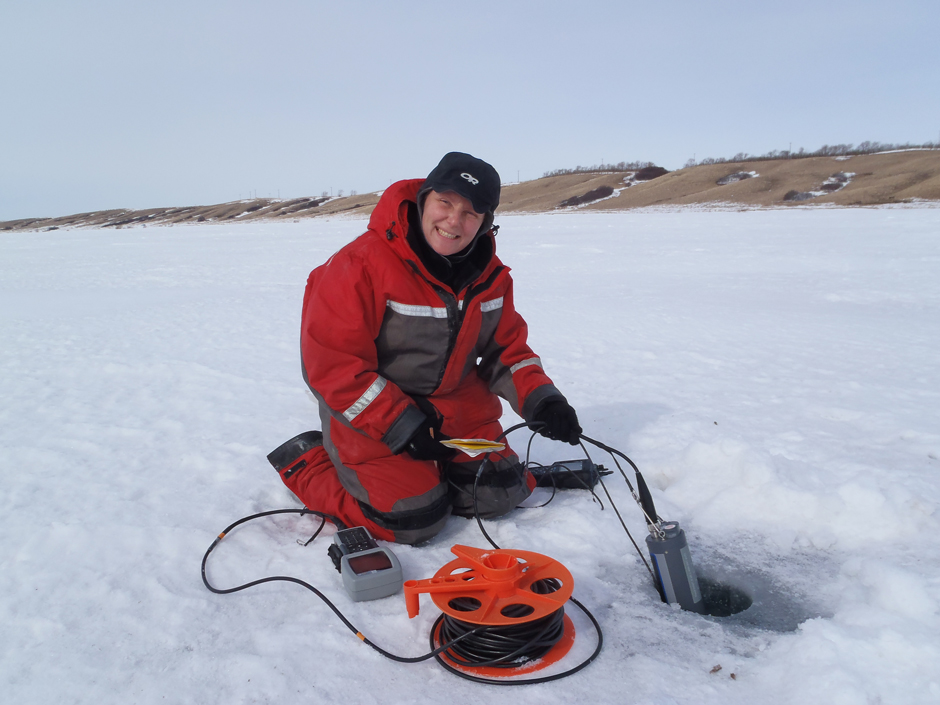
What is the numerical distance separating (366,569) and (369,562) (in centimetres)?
3

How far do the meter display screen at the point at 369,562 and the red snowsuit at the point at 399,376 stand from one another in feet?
0.71

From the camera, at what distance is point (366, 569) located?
174 cm

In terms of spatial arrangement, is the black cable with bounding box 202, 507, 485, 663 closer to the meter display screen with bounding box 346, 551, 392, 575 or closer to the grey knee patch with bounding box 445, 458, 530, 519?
the meter display screen with bounding box 346, 551, 392, 575

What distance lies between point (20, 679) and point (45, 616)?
0.78ft

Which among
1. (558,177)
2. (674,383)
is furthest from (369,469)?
(558,177)

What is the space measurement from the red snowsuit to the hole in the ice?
706 mm

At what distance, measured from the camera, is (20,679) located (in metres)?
1.38

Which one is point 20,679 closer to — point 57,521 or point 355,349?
point 57,521

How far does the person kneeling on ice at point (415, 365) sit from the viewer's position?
195cm

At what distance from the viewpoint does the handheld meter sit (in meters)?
1.70

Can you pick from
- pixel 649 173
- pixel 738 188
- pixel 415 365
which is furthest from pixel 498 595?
pixel 649 173

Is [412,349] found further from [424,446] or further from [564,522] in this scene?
[564,522]

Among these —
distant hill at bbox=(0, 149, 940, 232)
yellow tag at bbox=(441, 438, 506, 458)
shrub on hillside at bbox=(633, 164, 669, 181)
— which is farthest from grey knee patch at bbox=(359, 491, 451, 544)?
shrub on hillside at bbox=(633, 164, 669, 181)

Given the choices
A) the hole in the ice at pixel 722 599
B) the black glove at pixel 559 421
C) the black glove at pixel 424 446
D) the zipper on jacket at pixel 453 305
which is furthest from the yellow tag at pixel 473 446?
the hole in the ice at pixel 722 599
